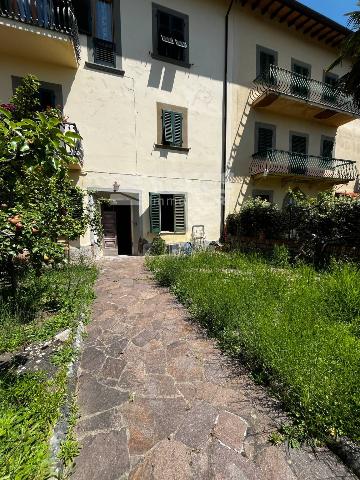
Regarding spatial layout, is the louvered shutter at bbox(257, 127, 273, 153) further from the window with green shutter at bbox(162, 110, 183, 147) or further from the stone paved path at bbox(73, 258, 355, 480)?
the stone paved path at bbox(73, 258, 355, 480)

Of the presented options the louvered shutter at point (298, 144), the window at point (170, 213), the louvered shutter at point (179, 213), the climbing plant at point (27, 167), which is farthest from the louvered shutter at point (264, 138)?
the climbing plant at point (27, 167)

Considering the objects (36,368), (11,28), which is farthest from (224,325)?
(11,28)

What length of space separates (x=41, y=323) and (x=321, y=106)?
1485 centimetres

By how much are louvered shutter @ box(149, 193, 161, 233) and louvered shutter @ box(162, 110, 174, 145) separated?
2.31 meters

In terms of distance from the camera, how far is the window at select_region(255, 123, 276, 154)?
12658 mm

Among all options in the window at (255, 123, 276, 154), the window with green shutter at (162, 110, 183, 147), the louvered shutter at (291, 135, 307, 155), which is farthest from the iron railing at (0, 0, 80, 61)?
the louvered shutter at (291, 135, 307, 155)

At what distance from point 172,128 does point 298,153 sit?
257 inches

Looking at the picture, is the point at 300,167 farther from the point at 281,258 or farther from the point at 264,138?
the point at 281,258

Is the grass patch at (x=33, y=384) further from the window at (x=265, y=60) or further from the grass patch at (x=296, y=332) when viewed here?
the window at (x=265, y=60)

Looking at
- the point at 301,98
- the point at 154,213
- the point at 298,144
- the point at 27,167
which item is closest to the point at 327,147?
the point at 298,144

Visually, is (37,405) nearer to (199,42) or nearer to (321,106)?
(199,42)

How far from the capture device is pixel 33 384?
8.39ft

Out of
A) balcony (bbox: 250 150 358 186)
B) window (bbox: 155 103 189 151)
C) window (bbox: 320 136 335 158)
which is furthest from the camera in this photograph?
window (bbox: 320 136 335 158)

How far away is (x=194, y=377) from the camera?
2957mm
